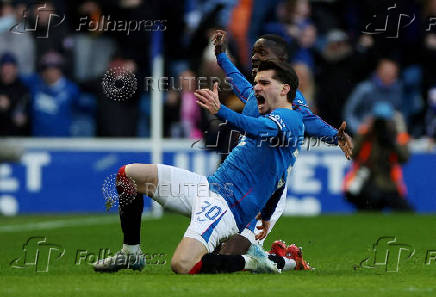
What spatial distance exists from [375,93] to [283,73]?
8.33 meters

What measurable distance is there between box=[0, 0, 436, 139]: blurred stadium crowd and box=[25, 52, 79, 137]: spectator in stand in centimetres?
2

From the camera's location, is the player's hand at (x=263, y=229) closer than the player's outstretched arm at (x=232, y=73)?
Yes

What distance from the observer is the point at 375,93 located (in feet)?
57.3

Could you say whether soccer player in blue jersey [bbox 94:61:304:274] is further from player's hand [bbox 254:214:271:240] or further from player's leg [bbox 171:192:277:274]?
player's hand [bbox 254:214:271:240]

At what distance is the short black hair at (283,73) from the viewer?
367 inches

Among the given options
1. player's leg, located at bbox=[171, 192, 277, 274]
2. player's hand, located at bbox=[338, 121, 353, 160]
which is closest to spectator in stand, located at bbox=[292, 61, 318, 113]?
player's hand, located at bbox=[338, 121, 353, 160]

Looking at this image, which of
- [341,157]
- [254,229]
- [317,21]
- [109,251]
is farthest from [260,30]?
[254,229]

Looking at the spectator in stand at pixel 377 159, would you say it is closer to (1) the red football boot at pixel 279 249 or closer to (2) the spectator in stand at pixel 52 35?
(2) the spectator in stand at pixel 52 35

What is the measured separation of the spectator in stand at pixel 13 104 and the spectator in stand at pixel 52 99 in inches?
5.0

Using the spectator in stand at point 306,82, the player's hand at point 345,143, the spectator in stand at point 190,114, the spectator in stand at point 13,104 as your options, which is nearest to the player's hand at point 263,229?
the player's hand at point 345,143

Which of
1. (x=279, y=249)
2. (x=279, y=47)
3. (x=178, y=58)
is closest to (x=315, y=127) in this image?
(x=279, y=47)

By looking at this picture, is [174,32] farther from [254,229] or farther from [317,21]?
[254,229]

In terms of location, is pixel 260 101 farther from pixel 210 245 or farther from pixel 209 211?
pixel 210 245

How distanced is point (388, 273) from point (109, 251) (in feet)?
11.5
